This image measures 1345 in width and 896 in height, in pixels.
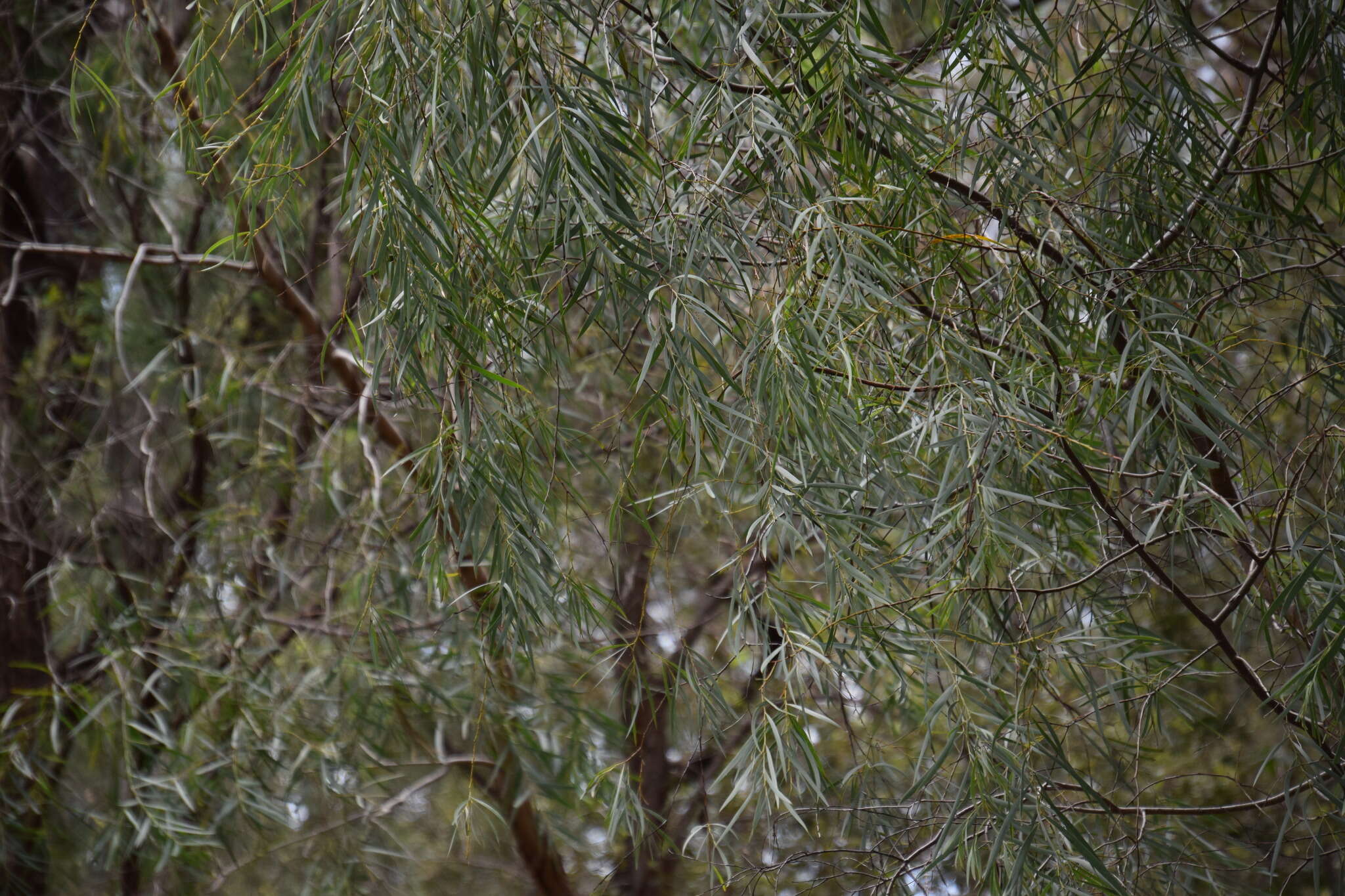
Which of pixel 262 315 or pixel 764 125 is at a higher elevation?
pixel 764 125

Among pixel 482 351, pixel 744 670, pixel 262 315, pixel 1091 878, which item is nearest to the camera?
pixel 1091 878

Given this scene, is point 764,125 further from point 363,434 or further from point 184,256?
point 184,256

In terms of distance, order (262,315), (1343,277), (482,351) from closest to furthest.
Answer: (482,351), (1343,277), (262,315)

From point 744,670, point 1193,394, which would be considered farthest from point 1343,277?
point 744,670

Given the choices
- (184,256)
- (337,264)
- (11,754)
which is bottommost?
(11,754)

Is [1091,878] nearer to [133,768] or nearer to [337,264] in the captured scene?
[133,768]

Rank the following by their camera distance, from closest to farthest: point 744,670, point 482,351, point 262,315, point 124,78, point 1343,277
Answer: point 482,351
point 1343,277
point 124,78
point 744,670
point 262,315

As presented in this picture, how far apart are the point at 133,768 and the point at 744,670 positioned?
1491 mm

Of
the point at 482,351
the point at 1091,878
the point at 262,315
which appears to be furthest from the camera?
the point at 262,315

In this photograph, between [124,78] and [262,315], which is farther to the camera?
[262,315]

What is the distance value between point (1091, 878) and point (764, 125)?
0.79m

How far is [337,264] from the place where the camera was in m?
3.10

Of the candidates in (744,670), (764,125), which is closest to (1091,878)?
Answer: (764,125)

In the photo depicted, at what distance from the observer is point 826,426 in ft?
3.59
